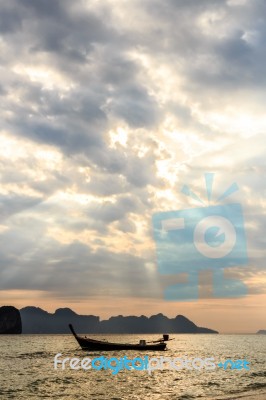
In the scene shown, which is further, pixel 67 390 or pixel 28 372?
pixel 28 372

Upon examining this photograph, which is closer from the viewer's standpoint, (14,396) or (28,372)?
(14,396)

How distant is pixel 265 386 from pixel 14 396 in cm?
2554

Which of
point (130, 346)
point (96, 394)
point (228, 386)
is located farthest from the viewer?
point (130, 346)

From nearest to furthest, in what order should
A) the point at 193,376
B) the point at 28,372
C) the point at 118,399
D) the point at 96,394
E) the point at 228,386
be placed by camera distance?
the point at 118,399 → the point at 96,394 → the point at 228,386 → the point at 193,376 → the point at 28,372

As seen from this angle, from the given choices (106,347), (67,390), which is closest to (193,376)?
(67,390)

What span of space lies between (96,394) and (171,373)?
59.2 feet

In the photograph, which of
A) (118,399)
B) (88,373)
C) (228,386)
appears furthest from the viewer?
(88,373)

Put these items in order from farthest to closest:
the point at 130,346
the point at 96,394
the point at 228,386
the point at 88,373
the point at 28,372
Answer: the point at 130,346, the point at 28,372, the point at 88,373, the point at 228,386, the point at 96,394

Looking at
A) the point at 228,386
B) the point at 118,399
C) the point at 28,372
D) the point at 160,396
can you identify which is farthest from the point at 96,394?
the point at 28,372

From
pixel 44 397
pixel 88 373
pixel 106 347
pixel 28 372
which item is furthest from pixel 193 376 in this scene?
pixel 106 347

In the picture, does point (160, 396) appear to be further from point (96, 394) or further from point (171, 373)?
point (171, 373)

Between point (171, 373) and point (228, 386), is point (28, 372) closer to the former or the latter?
point (171, 373)

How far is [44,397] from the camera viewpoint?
36844 mm

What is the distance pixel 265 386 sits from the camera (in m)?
42.0
